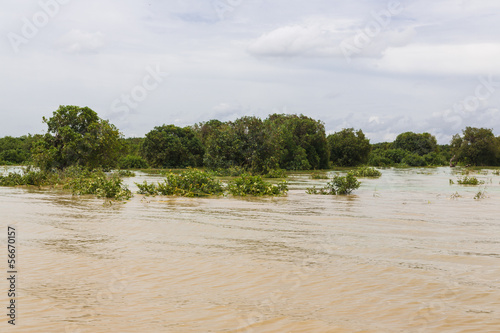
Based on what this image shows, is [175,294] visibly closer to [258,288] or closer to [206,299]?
[206,299]

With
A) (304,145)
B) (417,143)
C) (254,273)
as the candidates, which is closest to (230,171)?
(304,145)

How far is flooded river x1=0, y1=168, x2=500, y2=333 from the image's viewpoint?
4.38 m

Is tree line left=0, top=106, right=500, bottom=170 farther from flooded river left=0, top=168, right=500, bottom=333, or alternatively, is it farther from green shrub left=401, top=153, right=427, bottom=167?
flooded river left=0, top=168, right=500, bottom=333

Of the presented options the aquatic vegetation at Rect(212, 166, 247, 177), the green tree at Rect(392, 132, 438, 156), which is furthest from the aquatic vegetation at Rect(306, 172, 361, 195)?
the green tree at Rect(392, 132, 438, 156)

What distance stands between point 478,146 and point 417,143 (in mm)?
15060

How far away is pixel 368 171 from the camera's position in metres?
34.8

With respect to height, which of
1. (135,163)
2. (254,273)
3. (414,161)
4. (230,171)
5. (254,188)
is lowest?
(254,273)

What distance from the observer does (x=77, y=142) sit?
87.8ft

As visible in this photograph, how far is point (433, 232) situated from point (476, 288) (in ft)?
13.5

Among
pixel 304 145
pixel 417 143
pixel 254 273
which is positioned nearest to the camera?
pixel 254 273

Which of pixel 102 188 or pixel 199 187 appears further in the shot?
pixel 199 187

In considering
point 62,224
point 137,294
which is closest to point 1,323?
point 137,294

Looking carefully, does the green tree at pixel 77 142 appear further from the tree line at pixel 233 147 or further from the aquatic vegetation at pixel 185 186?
the aquatic vegetation at pixel 185 186

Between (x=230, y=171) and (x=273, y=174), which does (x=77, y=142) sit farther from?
(x=273, y=174)
